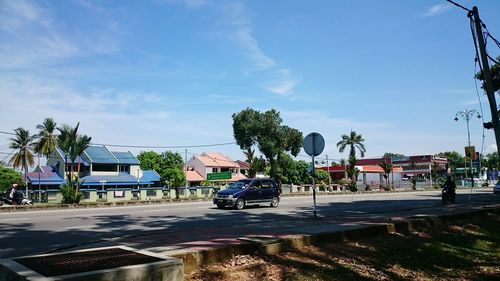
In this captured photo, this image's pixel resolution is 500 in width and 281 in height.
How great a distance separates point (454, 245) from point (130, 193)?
31.0 meters

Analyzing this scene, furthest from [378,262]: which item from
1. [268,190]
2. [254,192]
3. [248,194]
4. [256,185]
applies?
[268,190]

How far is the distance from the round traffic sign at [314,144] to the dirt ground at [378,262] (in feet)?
16.4

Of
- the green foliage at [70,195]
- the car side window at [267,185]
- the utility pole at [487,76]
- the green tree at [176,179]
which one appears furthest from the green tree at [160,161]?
the utility pole at [487,76]

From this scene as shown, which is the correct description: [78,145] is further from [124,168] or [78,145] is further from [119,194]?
[124,168]

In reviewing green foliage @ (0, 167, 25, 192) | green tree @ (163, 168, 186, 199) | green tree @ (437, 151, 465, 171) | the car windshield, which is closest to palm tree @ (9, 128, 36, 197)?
green foliage @ (0, 167, 25, 192)

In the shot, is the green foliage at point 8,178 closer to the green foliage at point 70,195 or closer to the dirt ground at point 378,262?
the green foliage at point 70,195

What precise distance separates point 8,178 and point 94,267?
59461 millimetres

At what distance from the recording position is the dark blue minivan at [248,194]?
2289 centimetres

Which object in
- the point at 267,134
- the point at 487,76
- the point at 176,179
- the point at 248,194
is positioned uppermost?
the point at 267,134

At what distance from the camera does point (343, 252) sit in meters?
8.16

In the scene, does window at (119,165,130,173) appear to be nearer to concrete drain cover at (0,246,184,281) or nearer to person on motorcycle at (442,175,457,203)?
person on motorcycle at (442,175,457,203)

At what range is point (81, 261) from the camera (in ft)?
18.2

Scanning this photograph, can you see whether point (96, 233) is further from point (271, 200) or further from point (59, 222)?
point (271, 200)

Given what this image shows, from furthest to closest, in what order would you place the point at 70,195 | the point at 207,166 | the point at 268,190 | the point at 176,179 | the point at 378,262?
the point at 207,166
the point at 176,179
the point at 70,195
the point at 268,190
the point at 378,262
